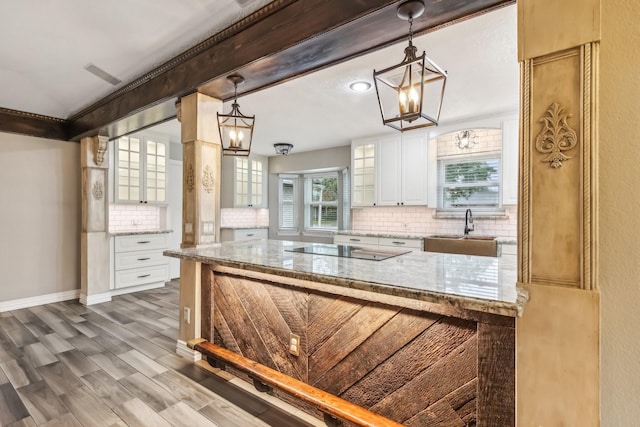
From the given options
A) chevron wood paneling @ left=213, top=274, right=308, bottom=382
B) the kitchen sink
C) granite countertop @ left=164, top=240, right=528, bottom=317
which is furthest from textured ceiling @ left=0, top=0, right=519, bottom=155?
chevron wood paneling @ left=213, top=274, right=308, bottom=382

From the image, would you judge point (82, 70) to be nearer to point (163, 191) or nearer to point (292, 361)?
point (163, 191)

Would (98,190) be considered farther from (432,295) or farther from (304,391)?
(432,295)

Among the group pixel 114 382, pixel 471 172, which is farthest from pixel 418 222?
pixel 114 382

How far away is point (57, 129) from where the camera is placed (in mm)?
4430

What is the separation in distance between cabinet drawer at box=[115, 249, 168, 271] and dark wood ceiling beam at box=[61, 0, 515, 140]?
2636mm

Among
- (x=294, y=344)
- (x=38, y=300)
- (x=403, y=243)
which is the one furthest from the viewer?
(x=403, y=243)

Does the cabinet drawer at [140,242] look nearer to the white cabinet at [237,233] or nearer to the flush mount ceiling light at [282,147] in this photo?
the white cabinet at [237,233]

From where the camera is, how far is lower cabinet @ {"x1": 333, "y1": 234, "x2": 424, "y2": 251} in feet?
14.5

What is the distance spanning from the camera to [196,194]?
2783mm

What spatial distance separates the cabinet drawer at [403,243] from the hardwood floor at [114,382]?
114 inches

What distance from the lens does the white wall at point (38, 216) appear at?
411 cm

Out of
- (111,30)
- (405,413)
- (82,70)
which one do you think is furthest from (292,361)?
(82,70)

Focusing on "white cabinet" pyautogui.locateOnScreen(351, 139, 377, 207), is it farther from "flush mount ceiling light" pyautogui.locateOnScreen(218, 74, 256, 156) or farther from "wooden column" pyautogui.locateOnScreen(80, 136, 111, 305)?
"wooden column" pyautogui.locateOnScreen(80, 136, 111, 305)

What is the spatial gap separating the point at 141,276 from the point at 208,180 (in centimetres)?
306
